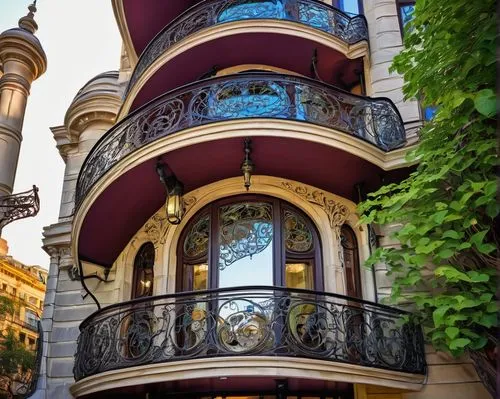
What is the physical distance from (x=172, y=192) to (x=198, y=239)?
1.00m

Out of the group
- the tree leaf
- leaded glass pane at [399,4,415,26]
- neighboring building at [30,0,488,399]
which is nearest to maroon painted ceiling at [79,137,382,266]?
neighboring building at [30,0,488,399]

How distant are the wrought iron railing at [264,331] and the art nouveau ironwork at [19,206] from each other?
10040 mm

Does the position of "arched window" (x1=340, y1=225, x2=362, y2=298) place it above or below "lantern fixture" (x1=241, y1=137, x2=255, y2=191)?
below

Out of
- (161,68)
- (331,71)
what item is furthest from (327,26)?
(161,68)

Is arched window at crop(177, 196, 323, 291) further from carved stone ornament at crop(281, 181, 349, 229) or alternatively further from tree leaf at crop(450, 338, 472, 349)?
tree leaf at crop(450, 338, 472, 349)

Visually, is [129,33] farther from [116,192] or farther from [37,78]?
[37,78]

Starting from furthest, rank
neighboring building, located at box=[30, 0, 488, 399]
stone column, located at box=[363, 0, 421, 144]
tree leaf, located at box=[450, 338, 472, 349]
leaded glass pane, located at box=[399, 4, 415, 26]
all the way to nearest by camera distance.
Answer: leaded glass pane, located at box=[399, 4, 415, 26], stone column, located at box=[363, 0, 421, 144], neighboring building, located at box=[30, 0, 488, 399], tree leaf, located at box=[450, 338, 472, 349]

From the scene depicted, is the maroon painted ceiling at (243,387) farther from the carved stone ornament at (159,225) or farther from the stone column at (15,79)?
the stone column at (15,79)

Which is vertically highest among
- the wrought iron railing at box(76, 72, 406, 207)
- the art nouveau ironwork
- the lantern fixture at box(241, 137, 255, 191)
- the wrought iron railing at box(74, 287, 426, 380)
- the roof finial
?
the roof finial

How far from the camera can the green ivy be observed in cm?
625

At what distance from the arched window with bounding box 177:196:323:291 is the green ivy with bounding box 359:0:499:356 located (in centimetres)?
166

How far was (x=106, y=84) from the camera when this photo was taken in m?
13.3

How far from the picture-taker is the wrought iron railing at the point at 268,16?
11.0 meters

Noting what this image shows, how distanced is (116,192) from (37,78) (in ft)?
48.1
